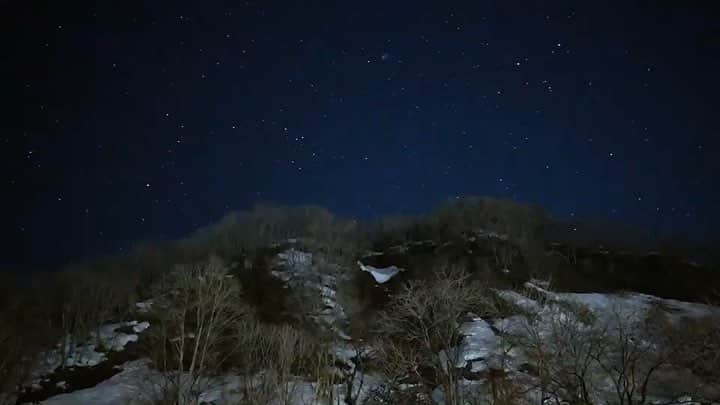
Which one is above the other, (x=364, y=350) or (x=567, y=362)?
(x=567, y=362)

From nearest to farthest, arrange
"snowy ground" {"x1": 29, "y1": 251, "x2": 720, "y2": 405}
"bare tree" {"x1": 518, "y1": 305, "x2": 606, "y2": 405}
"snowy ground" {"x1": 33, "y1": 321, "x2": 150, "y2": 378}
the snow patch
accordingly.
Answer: "bare tree" {"x1": 518, "y1": 305, "x2": 606, "y2": 405} < "snowy ground" {"x1": 29, "y1": 251, "x2": 720, "y2": 405} < "snowy ground" {"x1": 33, "y1": 321, "x2": 150, "y2": 378} < the snow patch

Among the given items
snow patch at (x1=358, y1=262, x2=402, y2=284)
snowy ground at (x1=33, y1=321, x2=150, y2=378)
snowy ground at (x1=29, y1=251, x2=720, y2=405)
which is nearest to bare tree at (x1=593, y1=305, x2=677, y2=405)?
snowy ground at (x1=29, y1=251, x2=720, y2=405)

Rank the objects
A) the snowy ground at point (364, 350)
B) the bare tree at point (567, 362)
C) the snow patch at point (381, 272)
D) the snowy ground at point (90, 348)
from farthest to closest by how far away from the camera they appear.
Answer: the snow patch at point (381, 272) → the snowy ground at point (90, 348) → the snowy ground at point (364, 350) → the bare tree at point (567, 362)

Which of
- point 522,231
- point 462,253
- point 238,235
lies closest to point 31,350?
point 238,235

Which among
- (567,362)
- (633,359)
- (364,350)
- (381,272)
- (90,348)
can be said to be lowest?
(381,272)

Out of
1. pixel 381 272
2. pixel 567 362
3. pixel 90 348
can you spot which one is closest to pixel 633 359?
pixel 567 362

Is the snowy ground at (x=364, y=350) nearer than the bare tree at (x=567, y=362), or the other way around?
the bare tree at (x=567, y=362)

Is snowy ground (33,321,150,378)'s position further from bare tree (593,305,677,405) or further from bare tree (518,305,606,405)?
bare tree (593,305,677,405)

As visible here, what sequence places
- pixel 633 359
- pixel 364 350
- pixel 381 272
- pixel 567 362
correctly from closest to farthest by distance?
pixel 633 359 < pixel 567 362 < pixel 364 350 < pixel 381 272

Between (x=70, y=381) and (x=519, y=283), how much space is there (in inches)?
2623

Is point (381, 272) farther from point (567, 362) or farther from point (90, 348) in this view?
point (567, 362)

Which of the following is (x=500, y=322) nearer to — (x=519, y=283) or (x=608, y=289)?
(x=519, y=283)

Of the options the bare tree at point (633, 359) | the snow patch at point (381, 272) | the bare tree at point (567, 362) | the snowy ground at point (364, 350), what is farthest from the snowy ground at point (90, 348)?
the bare tree at point (633, 359)

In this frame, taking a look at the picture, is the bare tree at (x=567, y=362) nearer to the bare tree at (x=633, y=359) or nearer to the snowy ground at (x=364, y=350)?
the bare tree at (x=633, y=359)
